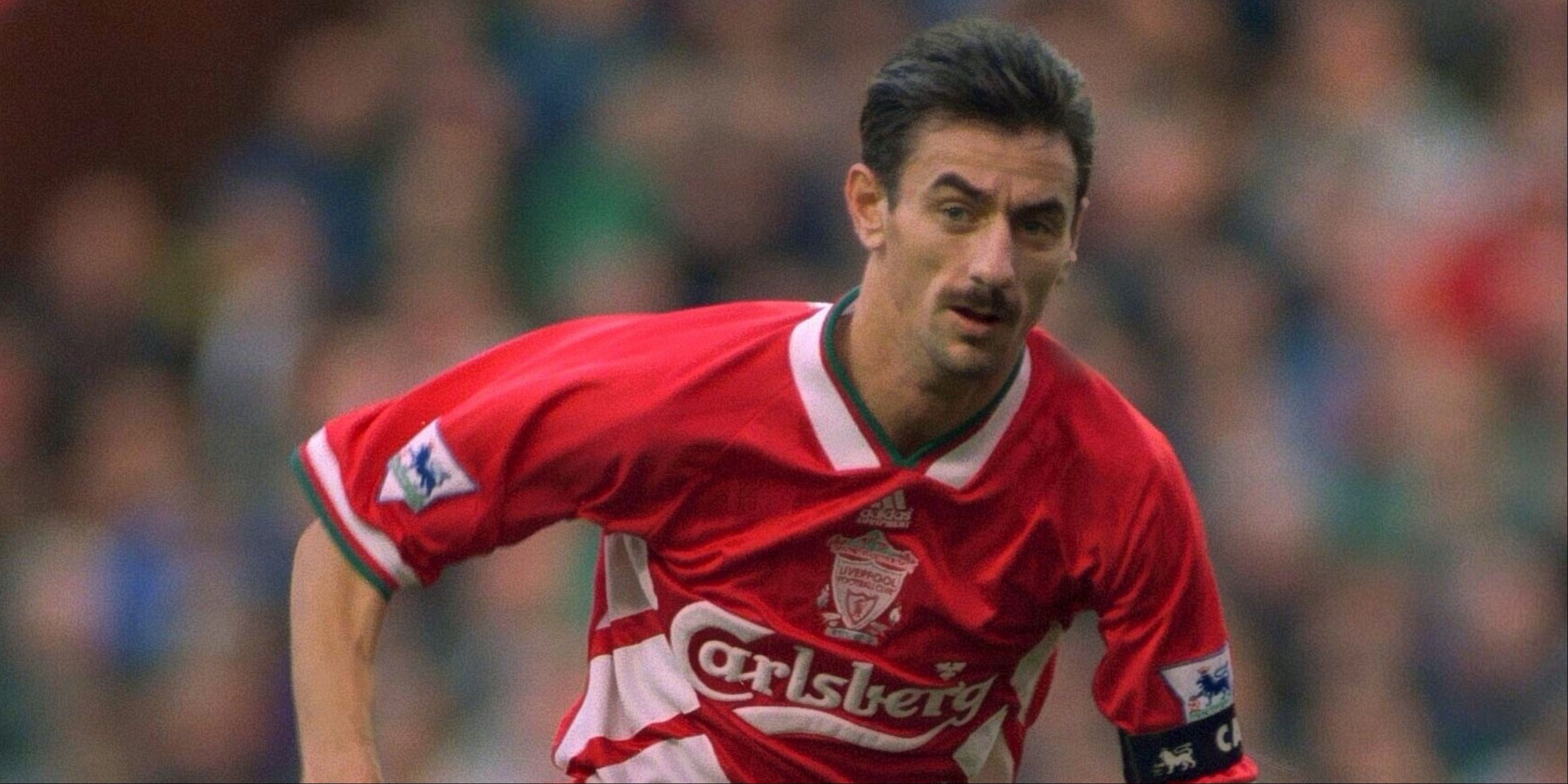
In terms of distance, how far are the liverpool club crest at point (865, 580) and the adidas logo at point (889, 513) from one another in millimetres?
22

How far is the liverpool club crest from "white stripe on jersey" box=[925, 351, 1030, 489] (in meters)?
0.13

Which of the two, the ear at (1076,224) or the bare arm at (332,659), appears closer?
the bare arm at (332,659)

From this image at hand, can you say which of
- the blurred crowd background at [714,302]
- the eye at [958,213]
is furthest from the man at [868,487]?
the blurred crowd background at [714,302]

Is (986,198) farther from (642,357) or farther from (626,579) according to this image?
(626,579)

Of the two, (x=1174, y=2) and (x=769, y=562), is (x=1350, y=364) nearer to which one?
(x=1174, y=2)

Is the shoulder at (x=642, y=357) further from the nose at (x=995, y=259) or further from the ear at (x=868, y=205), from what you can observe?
the nose at (x=995, y=259)

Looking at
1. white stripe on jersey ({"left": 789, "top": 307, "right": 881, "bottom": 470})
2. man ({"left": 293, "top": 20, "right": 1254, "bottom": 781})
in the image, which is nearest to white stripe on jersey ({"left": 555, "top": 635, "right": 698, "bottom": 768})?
man ({"left": 293, "top": 20, "right": 1254, "bottom": 781})

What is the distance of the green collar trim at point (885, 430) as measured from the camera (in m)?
3.74

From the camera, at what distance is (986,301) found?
354cm

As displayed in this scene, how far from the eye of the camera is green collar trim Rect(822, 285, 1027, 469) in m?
3.74

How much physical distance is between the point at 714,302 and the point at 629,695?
3088 mm

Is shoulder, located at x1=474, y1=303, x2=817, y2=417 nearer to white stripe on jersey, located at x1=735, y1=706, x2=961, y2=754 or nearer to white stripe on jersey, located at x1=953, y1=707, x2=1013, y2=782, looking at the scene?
white stripe on jersey, located at x1=735, y1=706, x2=961, y2=754

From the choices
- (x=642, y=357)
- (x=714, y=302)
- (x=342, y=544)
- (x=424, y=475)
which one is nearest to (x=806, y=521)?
(x=642, y=357)

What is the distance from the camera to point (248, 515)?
6941 millimetres
